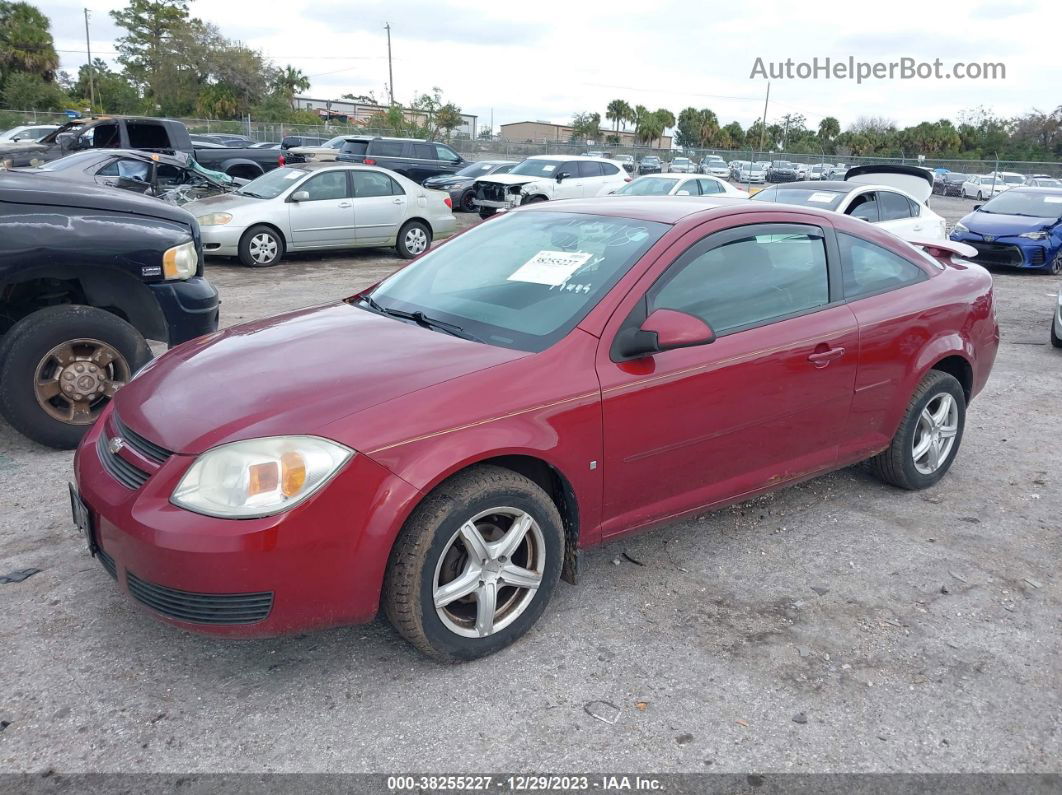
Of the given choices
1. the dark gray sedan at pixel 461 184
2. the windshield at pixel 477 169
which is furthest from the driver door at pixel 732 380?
the windshield at pixel 477 169

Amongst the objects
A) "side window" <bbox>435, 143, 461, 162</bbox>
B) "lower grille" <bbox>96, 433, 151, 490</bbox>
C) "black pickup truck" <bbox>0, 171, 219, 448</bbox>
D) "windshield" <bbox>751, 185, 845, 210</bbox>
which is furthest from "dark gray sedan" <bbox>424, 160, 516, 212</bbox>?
"lower grille" <bbox>96, 433, 151, 490</bbox>

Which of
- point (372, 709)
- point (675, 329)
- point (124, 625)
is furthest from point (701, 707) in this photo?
point (124, 625)

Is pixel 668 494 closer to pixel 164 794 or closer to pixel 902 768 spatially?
pixel 902 768

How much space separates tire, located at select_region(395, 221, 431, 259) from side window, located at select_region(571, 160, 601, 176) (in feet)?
19.3

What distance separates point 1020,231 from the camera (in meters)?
13.4

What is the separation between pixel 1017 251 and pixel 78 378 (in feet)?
44.2

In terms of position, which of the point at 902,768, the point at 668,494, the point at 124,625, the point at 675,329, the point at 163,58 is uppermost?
the point at 163,58

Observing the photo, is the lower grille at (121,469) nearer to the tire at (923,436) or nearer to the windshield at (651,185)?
the tire at (923,436)

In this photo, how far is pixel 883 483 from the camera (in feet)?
15.3

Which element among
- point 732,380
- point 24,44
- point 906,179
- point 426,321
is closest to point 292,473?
point 426,321

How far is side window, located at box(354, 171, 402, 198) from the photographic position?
12.5 meters

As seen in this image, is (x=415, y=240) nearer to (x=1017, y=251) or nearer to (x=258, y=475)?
(x=1017, y=251)

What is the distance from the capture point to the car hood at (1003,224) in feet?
44.1

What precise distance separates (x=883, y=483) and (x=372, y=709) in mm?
3157
